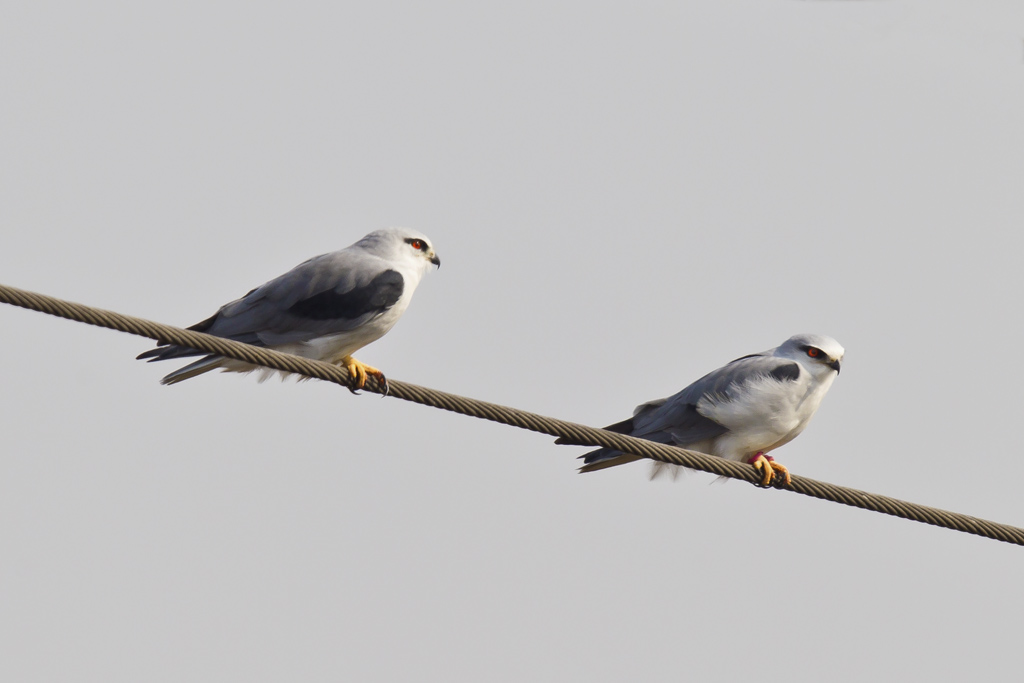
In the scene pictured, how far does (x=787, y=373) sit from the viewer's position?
346 inches

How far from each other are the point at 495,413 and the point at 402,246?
122 inches

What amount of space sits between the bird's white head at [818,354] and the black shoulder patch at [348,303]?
294cm

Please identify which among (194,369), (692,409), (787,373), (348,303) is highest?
(787,373)

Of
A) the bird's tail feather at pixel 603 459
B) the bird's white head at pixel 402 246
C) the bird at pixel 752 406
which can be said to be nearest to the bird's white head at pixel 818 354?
the bird at pixel 752 406

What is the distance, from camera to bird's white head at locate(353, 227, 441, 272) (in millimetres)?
8695

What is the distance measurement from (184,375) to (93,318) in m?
2.84

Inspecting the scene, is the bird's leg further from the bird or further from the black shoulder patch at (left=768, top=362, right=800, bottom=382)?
the black shoulder patch at (left=768, top=362, right=800, bottom=382)

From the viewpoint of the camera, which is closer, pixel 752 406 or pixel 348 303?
pixel 348 303

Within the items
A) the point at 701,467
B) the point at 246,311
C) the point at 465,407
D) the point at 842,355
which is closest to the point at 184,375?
the point at 246,311

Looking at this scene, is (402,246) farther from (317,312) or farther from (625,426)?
(625,426)

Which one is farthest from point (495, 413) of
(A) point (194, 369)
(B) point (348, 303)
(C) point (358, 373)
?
(A) point (194, 369)

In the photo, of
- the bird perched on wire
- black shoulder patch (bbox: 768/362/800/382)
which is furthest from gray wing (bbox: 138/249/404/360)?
black shoulder patch (bbox: 768/362/800/382)

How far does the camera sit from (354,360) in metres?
7.70

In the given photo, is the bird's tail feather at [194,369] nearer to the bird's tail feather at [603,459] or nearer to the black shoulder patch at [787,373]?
the bird's tail feather at [603,459]
